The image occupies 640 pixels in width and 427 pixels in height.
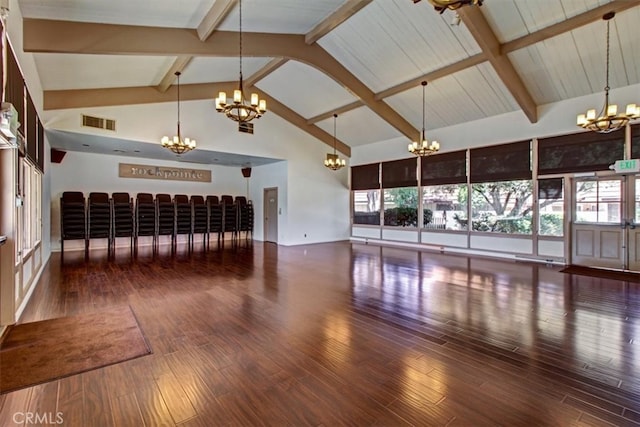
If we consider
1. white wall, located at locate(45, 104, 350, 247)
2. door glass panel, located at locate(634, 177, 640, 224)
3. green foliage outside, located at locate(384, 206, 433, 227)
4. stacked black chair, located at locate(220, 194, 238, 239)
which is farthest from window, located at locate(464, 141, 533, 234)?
stacked black chair, located at locate(220, 194, 238, 239)

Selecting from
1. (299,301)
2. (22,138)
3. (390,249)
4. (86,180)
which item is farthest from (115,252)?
(390,249)

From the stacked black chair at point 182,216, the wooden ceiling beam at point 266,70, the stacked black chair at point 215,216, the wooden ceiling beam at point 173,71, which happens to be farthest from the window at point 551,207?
the stacked black chair at point 182,216

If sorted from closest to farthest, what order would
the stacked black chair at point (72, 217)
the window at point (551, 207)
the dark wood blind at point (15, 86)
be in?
the dark wood blind at point (15, 86)
the window at point (551, 207)
the stacked black chair at point (72, 217)

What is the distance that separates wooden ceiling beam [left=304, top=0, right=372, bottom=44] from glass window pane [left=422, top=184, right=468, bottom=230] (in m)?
5.32

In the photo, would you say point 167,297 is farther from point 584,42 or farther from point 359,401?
point 584,42

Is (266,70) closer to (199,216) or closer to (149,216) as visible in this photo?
(199,216)

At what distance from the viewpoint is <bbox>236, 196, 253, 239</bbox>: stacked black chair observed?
1051 cm

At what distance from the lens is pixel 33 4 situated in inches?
152

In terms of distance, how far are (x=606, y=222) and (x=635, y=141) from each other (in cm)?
166

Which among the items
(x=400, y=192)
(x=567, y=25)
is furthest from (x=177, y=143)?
(x=567, y=25)

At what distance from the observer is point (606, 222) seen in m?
6.38

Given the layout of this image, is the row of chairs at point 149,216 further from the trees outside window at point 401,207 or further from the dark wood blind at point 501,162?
the dark wood blind at point 501,162

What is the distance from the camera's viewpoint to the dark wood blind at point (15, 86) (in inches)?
121

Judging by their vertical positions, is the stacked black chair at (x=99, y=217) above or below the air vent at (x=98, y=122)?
below
